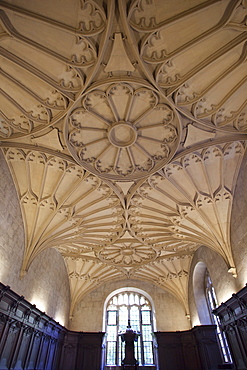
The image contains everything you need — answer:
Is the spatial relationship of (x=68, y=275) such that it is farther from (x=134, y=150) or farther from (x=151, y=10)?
(x=151, y=10)

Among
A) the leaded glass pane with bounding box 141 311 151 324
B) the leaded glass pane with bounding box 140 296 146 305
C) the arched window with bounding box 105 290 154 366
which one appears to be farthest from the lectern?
the leaded glass pane with bounding box 140 296 146 305

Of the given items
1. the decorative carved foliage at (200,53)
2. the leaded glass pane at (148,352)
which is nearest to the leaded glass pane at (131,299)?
the leaded glass pane at (148,352)

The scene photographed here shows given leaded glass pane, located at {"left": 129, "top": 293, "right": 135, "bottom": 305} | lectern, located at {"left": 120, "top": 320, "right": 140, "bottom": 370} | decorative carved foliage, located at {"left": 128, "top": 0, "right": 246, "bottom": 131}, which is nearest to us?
decorative carved foliage, located at {"left": 128, "top": 0, "right": 246, "bottom": 131}

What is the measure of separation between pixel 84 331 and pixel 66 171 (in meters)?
14.0

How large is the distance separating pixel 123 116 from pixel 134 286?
16201mm

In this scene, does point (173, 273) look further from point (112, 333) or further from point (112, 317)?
point (112, 333)

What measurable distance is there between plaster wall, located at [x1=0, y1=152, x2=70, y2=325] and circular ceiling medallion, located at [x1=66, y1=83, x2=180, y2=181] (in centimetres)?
360

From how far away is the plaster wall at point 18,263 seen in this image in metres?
10.0

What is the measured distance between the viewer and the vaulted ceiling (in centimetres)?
666

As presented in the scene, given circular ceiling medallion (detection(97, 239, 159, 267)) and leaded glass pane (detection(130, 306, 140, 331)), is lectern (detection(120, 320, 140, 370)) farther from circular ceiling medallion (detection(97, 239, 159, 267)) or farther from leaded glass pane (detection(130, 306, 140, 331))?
circular ceiling medallion (detection(97, 239, 159, 267))

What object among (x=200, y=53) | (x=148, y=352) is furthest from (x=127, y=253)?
(x=200, y=53)

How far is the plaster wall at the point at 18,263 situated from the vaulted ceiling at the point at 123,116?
1.72ft

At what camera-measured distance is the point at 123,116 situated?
370 inches

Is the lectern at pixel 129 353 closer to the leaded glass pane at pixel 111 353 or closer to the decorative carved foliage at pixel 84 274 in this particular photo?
the leaded glass pane at pixel 111 353
